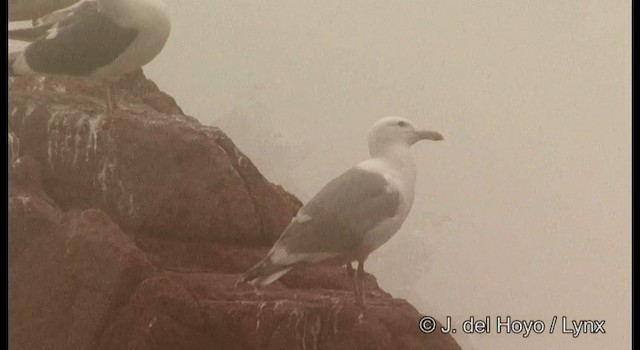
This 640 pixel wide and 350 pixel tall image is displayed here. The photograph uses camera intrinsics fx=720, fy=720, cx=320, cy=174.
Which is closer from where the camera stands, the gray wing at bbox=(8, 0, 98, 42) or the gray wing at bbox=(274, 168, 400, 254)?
the gray wing at bbox=(274, 168, 400, 254)

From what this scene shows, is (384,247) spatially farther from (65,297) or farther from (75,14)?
(75,14)

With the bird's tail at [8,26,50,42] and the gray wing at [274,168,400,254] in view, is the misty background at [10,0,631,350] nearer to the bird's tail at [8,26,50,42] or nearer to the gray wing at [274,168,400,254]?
the gray wing at [274,168,400,254]

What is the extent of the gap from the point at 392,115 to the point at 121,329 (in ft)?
3.41

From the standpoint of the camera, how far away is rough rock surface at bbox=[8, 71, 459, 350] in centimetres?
206

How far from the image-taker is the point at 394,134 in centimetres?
223

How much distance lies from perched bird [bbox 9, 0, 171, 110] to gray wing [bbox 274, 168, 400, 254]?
707 millimetres

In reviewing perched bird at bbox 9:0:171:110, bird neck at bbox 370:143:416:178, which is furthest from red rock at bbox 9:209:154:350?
bird neck at bbox 370:143:416:178

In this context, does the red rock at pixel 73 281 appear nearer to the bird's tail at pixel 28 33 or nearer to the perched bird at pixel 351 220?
the perched bird at pixel 351 220

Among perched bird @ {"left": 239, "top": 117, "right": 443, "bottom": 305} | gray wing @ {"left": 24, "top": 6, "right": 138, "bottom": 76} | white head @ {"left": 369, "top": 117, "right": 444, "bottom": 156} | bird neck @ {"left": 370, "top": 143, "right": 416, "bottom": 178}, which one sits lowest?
perched bird @ {"left": 239, "top": 117, "right": 443, "bottom": 305}

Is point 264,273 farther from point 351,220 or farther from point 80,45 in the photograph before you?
point 80,45

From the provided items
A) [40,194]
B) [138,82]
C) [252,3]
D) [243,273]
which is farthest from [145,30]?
[243,273]

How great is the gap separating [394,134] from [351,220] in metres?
0.31

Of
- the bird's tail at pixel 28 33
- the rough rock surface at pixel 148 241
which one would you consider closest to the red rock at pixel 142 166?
the rough rock surface at pixel 148 241

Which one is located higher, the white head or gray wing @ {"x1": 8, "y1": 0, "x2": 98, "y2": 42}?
gray wing @ {"x1": 8, "y1": 0, "x2": 98, "y2": 42}
